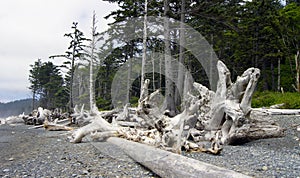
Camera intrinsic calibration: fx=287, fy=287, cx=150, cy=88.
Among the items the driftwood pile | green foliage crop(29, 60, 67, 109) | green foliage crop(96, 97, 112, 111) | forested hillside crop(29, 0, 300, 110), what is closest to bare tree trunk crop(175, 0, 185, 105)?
forested hillside crop(29, 0, 300, 110)

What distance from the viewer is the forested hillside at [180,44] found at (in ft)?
41.0

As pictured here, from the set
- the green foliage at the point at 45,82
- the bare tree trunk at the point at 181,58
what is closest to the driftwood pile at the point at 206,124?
the bare tree trunk at the point at 181,58

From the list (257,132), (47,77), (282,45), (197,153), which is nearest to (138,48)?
(257,132)

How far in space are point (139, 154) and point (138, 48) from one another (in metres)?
8.63

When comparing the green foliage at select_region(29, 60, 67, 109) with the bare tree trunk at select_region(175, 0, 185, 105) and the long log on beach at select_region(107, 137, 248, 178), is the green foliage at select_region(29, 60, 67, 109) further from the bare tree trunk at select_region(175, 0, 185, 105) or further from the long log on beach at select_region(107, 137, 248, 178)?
the long log on beach at select_region(107, 137, 248, 178)

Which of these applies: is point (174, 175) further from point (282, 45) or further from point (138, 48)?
point (282, 45)

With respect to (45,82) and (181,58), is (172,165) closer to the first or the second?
(181,58)

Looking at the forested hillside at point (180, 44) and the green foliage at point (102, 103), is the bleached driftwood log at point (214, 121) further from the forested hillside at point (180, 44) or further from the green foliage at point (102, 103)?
the green foliage at point (102, 103)

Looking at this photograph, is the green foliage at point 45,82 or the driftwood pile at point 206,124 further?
the green foliage at point 45,82

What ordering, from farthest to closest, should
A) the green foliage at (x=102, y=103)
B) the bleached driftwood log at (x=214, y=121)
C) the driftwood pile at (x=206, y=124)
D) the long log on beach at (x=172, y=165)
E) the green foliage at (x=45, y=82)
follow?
the green foliage at (x=45, y=82), the green foliage at (x=102, y=103), the bleached driftwood log at (x=214, y=121), the driftwood pile at (x=206, y=124), the long log on beach at (x=172, y=165)

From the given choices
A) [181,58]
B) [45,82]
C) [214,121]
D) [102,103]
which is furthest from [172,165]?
[45,82]

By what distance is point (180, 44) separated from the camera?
1364 cm

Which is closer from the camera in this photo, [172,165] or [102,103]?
[172,165]

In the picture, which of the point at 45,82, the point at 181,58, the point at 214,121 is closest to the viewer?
the point at 214,121
